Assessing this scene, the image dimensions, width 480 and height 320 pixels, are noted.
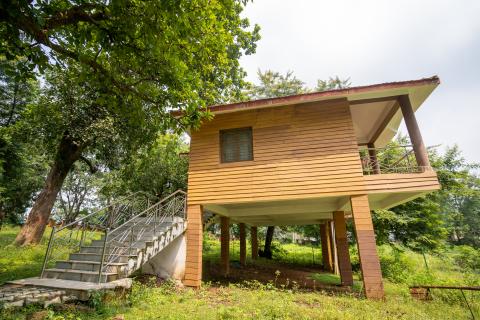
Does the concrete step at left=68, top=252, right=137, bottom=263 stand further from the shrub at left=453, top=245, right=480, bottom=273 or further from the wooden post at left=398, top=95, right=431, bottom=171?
the shrub at left=453, top=245, right=480, bottom=273

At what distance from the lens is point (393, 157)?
1633cm

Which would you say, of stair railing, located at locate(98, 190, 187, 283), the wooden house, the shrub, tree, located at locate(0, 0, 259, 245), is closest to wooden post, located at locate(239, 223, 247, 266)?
the wooden house

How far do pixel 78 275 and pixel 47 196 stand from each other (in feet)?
24.5

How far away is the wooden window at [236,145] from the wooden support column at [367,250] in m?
3.72

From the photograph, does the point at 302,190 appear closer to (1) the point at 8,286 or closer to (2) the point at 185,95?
(2) the point at 185,95

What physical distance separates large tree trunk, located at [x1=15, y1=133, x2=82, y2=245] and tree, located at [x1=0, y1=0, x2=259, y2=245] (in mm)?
40

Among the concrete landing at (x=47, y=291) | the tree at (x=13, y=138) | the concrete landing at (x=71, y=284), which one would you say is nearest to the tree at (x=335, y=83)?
the concrete landing at (x=71, y=284)

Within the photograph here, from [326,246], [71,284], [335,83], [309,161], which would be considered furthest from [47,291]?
[335,83]

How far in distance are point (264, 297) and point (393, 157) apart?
13.5m

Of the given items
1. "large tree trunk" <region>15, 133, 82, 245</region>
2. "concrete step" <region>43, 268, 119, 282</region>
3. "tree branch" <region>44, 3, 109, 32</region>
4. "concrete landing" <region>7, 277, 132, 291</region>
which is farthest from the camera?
"large tree trunk" <region>15, 133, 82, 245</region>

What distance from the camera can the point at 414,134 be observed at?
7746 millimetres

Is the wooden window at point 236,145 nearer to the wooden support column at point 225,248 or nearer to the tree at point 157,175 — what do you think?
the wooden support column at point 225,248

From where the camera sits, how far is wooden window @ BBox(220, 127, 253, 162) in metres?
9.22

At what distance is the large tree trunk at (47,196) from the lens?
1152 cm
